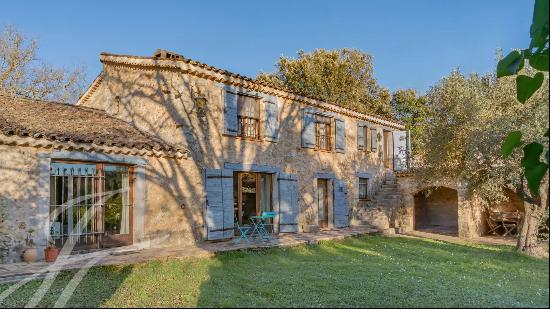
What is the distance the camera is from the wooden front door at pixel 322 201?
1602 centimetres

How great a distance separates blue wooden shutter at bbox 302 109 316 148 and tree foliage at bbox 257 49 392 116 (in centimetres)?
1182

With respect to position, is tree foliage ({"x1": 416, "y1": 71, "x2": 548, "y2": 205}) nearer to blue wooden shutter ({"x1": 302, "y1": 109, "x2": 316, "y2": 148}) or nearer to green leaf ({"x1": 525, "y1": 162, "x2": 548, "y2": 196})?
blue wooden shutter ({"x1": 302, "y1": 109, "x2": 316, "y2": 148})

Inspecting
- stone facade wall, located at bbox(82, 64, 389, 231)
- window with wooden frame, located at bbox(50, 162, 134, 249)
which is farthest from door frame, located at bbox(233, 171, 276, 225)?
window with wooden frame, located at bbox(50, 162, 134, 249)

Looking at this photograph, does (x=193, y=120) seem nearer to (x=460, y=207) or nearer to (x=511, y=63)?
(x=460, y=207)

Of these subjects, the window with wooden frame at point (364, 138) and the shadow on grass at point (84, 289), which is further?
the window with wooden frame at point (364, 138)

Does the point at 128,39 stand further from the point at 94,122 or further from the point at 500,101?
the point at 500,101

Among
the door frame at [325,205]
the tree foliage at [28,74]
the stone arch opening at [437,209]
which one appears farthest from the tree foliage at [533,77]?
the tree foliage at [28,74]

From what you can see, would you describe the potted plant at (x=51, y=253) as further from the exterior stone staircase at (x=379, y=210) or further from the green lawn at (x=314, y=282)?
the exterior stone staircase at (x=379, y=210)

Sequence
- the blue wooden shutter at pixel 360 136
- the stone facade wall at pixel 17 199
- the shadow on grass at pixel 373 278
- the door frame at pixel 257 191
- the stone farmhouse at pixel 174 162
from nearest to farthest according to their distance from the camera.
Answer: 1. the shadow on grass at pixel 373 278
2. the stone facade wall at pixel 17 199
3. the stone farmhouse at pixel 174 162
4. the door frame at pixel 257 191
5. the blue wooden shutter at pixel 360 136

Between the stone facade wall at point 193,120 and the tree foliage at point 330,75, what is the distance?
12539mm

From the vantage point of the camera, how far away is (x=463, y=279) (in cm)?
709

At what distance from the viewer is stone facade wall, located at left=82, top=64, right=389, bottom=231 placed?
11.6 metres

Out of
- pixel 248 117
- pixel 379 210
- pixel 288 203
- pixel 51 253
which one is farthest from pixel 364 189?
pixel 51 253

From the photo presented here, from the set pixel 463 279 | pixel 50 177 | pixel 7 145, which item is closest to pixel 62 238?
pixel 50 177
